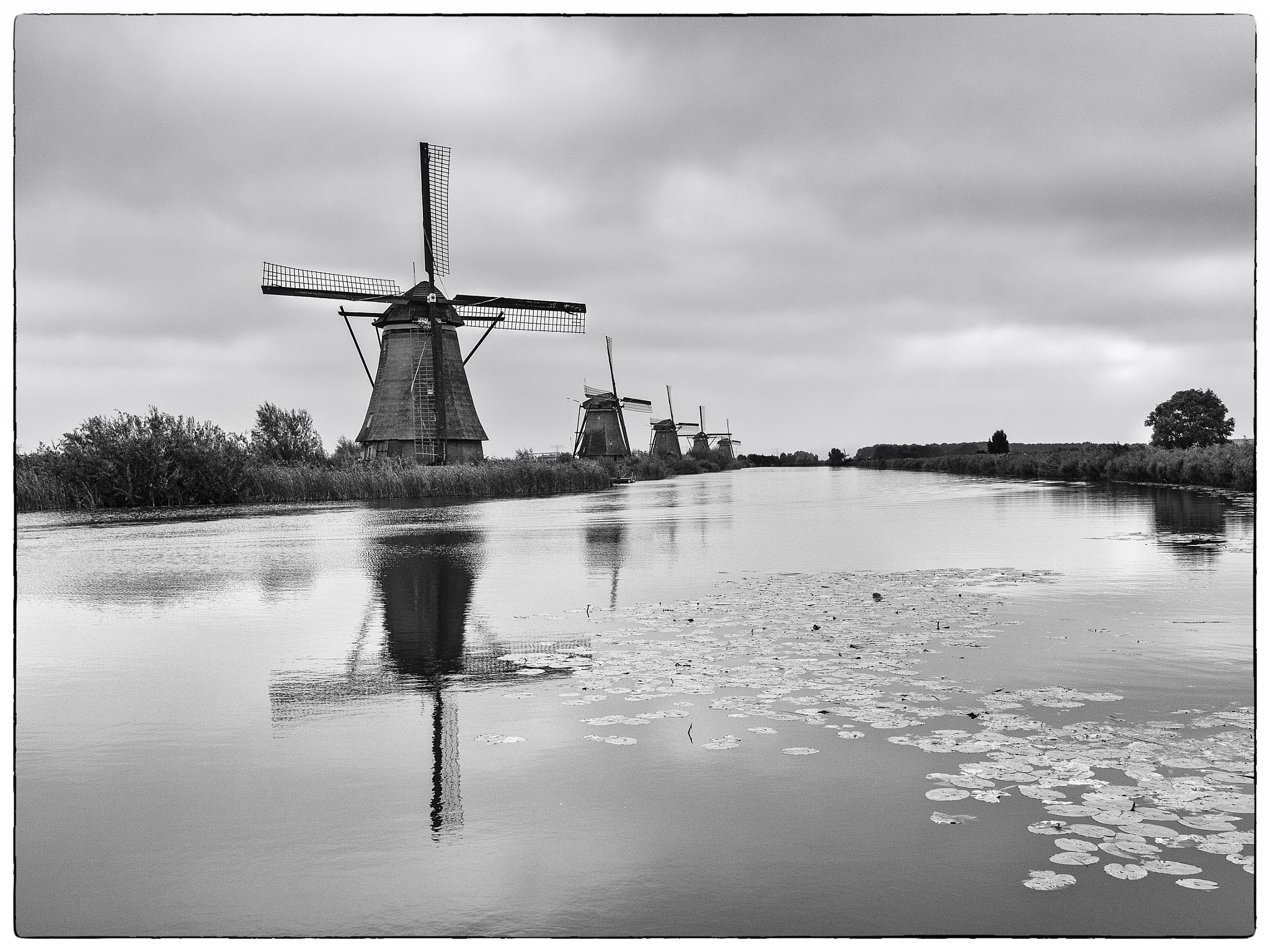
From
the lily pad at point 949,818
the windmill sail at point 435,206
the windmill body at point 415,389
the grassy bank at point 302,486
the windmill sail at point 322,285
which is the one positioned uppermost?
the windmill sail at point 435,206

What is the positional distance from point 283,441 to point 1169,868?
3333 cm

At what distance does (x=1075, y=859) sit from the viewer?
326cm

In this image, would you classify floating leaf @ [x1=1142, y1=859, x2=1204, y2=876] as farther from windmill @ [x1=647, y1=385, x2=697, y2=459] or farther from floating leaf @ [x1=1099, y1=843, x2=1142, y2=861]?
windmill @ [x1=647, y1=385, x2=697, y2=459]

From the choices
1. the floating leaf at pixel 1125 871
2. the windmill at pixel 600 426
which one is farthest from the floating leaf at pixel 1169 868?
the windmill at pixel 600 426

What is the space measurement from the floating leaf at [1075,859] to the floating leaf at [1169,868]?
0.49 feet

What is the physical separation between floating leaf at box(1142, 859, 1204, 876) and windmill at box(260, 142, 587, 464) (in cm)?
3045

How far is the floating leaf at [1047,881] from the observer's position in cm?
311

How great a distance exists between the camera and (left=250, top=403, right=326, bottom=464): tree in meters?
32.7

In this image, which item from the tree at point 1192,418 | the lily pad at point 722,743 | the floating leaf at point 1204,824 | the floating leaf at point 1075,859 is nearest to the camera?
the floating leaf at point 1075,859

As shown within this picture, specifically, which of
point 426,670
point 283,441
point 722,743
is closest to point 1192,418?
point 426,670

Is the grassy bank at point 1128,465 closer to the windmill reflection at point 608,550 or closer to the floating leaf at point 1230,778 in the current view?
the floating leaf at point 1230,778

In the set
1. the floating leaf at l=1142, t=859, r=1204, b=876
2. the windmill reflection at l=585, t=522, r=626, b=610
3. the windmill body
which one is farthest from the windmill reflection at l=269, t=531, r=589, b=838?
the windmill body

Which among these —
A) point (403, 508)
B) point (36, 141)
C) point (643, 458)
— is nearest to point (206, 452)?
point (403, 508)

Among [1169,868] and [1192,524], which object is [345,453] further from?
[1169,868]
